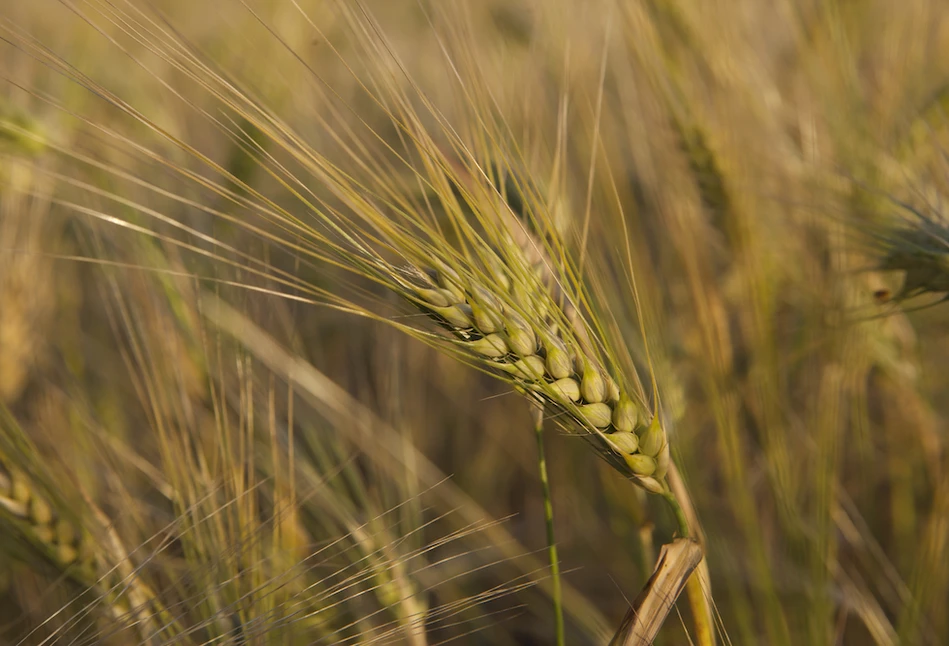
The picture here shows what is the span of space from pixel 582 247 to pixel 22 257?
0.89 m

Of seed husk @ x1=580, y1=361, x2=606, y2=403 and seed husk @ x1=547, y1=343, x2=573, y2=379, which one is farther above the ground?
seed husk @ x1=547, y1=343, x2=573, y2=379

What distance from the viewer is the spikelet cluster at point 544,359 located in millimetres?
405

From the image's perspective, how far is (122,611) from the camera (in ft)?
1.85

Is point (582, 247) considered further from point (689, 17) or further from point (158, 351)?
point (689, 17)

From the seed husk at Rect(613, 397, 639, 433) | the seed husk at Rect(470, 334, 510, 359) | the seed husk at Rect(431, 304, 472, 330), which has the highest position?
the seed husk at Rect(431, 304, 472, 330)

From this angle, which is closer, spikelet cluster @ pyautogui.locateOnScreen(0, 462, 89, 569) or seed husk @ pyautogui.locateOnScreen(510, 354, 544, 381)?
seed husk @ pyautogui.locateOnScreen(510, 354, 544, 381)

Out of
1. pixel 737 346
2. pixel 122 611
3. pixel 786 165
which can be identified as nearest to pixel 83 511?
pixel 122 611

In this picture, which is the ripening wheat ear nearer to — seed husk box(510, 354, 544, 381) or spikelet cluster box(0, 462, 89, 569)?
seed husk box(510, 354, 544, 381)

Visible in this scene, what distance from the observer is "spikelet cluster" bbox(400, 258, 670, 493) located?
0.40 meters

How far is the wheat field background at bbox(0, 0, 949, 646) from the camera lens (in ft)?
1.48

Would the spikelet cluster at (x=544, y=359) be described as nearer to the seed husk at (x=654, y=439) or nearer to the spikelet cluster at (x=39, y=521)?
the seed husk at (x=654, y=439)

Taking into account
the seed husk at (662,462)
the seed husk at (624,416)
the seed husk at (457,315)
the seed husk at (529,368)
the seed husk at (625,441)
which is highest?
the seed husk at (457,315)

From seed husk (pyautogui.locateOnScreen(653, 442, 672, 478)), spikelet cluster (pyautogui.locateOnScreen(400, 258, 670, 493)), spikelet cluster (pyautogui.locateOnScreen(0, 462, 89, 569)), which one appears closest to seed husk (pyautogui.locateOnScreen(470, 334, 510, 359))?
spikelet cluster (pyautogui.locateOnScreen(400, 258, 670, 493))

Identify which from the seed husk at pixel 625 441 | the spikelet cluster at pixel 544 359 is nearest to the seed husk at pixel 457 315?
the spikelet cluster at pixel 544 359
